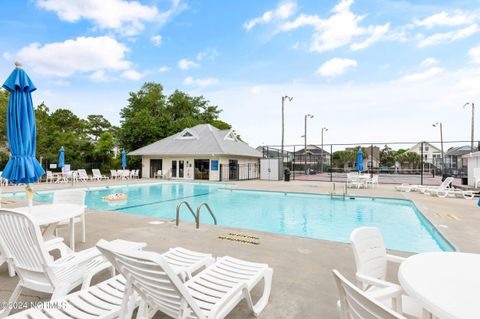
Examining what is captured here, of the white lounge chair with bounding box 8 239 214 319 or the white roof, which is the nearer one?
the white lounge chair with bounding box 8 239 214 319

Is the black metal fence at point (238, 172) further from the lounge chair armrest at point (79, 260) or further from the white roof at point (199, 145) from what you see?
the lounge chair armrest at point (79, 260)

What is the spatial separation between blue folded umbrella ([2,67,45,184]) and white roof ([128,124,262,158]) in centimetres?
1619

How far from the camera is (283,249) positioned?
4367 mm

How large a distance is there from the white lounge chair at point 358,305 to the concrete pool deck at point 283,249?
1.30 metres

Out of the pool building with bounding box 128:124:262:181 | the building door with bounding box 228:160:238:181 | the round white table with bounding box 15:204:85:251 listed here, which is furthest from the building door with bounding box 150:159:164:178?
the round white table with bounding box 15:204:85:251

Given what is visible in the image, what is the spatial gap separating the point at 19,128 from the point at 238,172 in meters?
18.9

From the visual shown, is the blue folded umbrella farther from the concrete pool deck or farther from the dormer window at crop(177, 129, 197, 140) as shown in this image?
the dormer window at crop(177, 129, 197, 140)

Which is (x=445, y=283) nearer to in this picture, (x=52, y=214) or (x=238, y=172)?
(x=52, y=214)

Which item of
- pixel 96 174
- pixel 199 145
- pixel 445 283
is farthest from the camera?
pixel 199 145

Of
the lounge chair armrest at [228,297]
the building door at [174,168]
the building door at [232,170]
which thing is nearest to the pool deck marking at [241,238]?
the lounge chair armrest at [228,297]

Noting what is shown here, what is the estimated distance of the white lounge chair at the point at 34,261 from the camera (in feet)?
7.65

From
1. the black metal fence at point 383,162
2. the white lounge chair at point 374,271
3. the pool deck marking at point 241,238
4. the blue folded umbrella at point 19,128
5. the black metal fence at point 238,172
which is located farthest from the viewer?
the black metal fence at point 383,162

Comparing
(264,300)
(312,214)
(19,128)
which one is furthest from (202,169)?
(264,300)

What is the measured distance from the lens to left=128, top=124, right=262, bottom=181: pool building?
21172 millimetres
